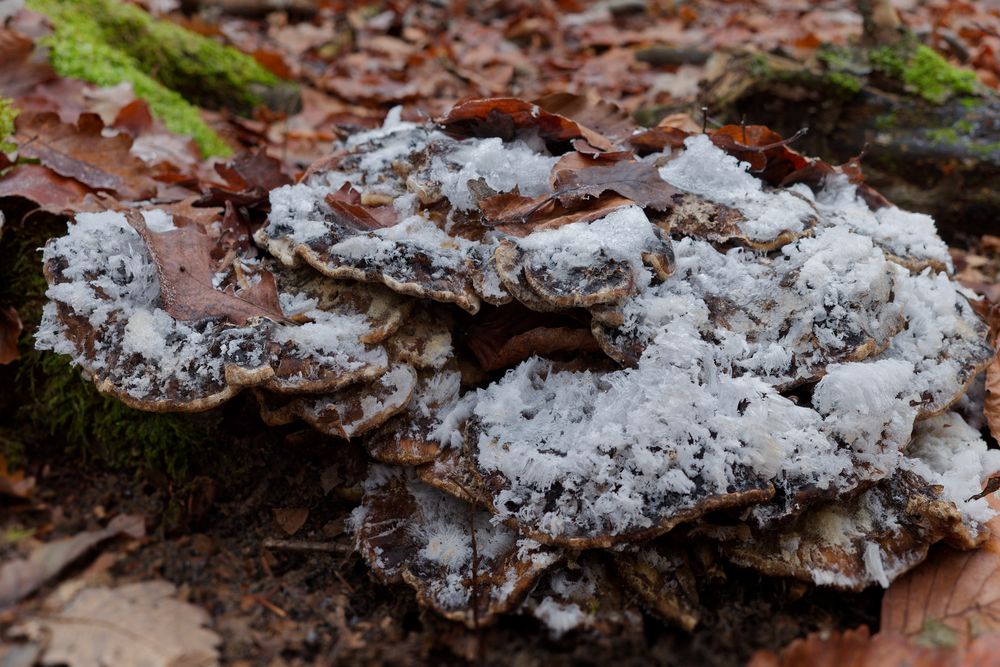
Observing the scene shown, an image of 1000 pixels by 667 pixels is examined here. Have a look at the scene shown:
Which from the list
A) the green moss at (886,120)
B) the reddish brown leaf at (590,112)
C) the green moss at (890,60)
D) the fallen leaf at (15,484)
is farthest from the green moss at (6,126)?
the green moss at (890,60)

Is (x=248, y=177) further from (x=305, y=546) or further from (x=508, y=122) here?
(x=305, y=546)

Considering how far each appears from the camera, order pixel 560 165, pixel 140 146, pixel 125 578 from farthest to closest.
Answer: pixel 140 146 → pixel 560 165 → pixel 125 578

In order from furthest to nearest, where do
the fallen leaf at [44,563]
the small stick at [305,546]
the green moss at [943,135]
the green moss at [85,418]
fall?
1. the green moss at [943,135]
2. the green moss at [85,418]
3. the small stick at [305,546]
4. the fallen leaf at [44,563]

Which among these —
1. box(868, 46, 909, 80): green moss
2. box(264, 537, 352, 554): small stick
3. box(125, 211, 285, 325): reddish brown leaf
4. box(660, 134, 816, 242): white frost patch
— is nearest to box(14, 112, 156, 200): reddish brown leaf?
box(125, 211, 285, 325): reddish brown leaf

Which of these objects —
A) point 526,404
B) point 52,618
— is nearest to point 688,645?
point 526,404

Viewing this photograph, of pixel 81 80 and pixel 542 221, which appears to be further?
pixel 81 80

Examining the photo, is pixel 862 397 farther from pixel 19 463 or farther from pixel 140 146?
pixel 140 146

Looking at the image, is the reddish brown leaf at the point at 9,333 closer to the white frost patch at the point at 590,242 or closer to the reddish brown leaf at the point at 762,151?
the white frost patch at the point at 590,242
